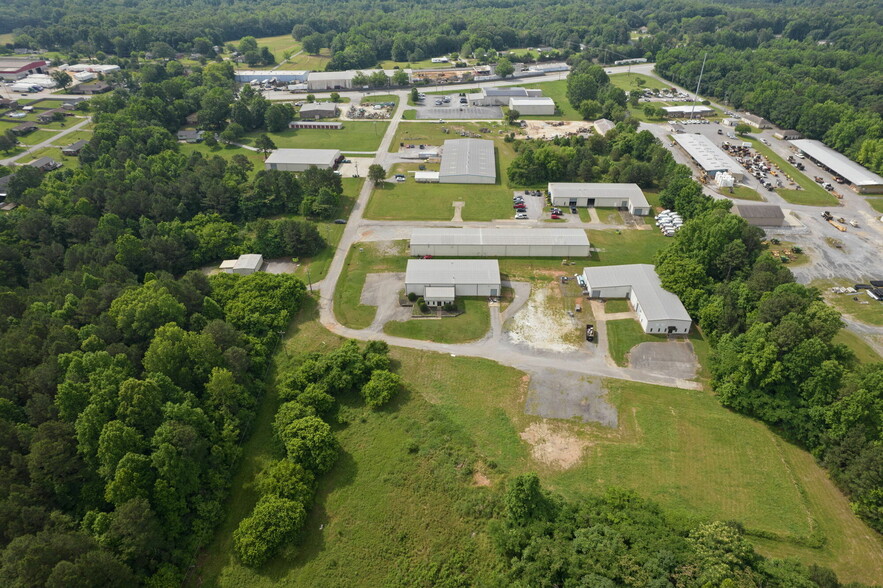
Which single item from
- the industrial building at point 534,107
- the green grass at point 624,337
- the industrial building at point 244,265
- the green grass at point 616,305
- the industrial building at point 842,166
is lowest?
the green grass at point 624,337

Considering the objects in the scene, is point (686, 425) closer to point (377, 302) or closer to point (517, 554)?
point (517, 554)

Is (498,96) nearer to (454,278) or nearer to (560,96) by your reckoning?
(560,96)

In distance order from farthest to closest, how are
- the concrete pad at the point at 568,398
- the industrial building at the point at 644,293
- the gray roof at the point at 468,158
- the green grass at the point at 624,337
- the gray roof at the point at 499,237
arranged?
the gray roof at the point at 468,158 < the gray roof at the point at 499,237 < the industrial building at the point at 644,293 < the green grass at the point at 624,337 < the concrete pad at the point at 568,398

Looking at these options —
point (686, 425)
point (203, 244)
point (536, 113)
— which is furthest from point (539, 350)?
point (536, 113)

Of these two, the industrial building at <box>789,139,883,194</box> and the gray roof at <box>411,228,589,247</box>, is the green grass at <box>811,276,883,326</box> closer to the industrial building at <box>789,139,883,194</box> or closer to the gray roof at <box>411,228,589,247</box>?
the gray roof at <box>411,228,589,247</box>

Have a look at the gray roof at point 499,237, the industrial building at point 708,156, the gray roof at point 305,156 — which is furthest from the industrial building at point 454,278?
the industrial building at point 708,156

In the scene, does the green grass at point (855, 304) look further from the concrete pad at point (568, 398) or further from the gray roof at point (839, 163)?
the gray roof at point (839, 163)

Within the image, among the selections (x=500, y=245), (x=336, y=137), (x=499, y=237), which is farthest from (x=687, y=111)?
(x=336, y=137)

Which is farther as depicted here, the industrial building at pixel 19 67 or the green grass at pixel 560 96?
the industrial building at pixel 19 67
